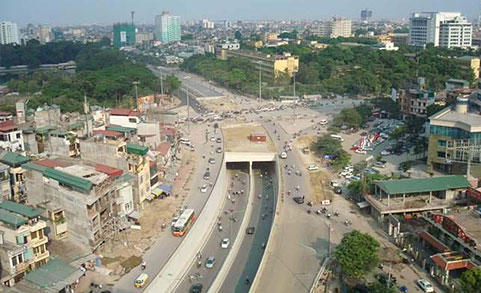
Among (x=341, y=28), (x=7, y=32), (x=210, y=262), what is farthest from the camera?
(x=341, y=28)

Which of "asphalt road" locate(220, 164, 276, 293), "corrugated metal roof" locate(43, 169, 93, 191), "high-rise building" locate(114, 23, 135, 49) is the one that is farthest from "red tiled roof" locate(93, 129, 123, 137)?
"high-rise building" locate(114, 23, 135, 49)

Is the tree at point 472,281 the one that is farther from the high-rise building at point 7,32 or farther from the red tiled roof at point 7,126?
the high-rise building at point 7,32

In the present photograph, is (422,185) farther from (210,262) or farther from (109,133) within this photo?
(109,133)

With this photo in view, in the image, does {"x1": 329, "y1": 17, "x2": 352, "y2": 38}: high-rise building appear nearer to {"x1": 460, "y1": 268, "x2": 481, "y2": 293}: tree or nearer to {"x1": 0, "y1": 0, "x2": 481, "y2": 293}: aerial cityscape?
{"x1": 0, "y1": 0, "x2": 481, "y2": 293}: aerial cityscape

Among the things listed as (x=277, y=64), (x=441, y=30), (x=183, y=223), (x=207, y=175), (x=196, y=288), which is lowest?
(x=196, y=288)

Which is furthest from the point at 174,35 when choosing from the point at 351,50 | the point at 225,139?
the point at 225,139

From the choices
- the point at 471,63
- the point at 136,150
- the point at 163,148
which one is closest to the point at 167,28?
the point at 471,63
